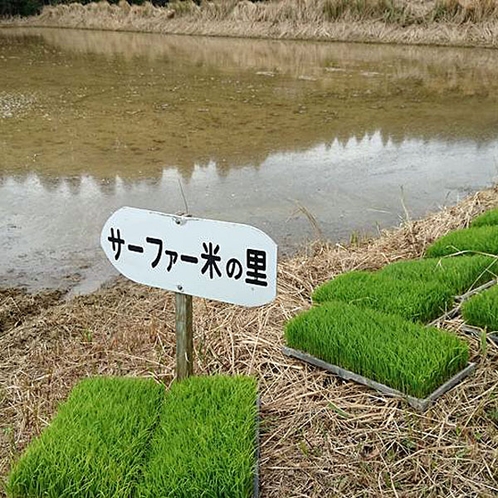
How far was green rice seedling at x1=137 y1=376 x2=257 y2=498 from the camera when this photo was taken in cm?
119

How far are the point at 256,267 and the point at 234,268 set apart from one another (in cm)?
Result: 5

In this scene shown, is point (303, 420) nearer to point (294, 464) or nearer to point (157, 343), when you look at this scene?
point (294, 464)

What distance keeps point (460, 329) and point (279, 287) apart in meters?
0.73

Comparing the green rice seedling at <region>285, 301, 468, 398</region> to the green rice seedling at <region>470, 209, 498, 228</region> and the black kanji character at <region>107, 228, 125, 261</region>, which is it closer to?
the black kanji character at <region>107, 228, 125, 261</region>

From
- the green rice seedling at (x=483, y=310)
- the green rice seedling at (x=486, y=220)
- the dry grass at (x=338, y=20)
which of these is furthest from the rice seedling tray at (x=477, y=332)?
the dry grass at (x=338, y=20)

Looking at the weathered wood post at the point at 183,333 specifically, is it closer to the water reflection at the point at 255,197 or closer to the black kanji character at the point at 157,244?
the black kanji character at the point at 157,244

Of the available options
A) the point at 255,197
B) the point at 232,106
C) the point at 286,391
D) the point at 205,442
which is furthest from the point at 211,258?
the point at 232,106

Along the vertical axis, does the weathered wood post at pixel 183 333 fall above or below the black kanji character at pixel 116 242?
below

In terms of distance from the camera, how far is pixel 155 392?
151 centimetres

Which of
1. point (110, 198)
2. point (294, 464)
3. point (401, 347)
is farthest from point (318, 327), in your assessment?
point (110, 198)

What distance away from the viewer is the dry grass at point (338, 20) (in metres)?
11.2

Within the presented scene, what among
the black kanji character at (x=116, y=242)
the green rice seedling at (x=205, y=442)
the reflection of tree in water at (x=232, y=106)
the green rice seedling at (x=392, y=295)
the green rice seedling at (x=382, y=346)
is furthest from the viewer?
the reflection of tree in water at (x=232, y=106)

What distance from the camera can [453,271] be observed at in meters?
2.06

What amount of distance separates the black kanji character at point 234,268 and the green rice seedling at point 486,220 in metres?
1.73
